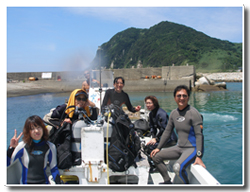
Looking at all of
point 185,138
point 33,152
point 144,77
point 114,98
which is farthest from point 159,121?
point 144,77

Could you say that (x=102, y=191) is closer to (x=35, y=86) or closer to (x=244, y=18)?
(x=244, y=18)

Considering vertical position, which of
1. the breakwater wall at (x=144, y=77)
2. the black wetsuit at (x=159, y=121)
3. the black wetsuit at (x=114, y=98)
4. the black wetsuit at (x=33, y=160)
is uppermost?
the breakwater wall at (x=144, y=77)

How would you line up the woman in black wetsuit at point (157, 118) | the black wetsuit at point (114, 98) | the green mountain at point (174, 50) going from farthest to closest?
the green mountain at point (174, 50) < the black wetsuit at point (114, 98) < the woman in black wetsuit at point (157, 118)

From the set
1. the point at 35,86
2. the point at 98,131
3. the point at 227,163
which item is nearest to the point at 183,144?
the point at 98,131

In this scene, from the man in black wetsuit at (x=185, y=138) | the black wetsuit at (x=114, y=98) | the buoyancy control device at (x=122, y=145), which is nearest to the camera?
the man in black wetsuit at (x=185, y=138)

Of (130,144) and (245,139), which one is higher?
(245,139)

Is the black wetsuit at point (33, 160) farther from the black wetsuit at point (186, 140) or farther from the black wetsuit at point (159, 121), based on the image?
the black wetsuit at point (159, 121)

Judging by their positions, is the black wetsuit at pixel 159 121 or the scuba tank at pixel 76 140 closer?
the scuba tank at pixel 76 140

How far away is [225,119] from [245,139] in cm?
1039

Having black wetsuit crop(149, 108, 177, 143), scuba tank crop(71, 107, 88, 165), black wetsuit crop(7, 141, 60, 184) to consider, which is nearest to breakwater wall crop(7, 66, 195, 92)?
black wetsuit crop(149, 108, 177, 143)

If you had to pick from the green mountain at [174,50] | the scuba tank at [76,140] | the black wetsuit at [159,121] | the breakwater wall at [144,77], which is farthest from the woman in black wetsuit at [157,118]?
the green mountain at [174,50]

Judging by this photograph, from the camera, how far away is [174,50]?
429 ft

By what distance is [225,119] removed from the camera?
11984 millimetres

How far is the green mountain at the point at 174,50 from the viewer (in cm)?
10597
